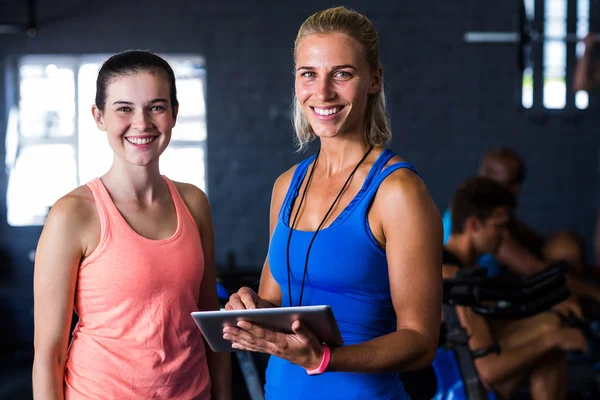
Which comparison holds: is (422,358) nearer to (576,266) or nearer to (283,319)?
(283,319)

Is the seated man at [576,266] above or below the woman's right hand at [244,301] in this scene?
below

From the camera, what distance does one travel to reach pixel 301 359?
115cm

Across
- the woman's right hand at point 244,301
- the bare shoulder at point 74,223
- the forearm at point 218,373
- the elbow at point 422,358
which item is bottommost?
the forearm at point 218,373

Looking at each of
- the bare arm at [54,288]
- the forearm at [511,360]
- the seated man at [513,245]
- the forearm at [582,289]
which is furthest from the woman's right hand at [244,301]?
the forearm at [582,289]

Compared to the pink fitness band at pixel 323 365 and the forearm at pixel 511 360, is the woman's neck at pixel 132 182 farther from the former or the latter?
the forearm at pixel 511 360

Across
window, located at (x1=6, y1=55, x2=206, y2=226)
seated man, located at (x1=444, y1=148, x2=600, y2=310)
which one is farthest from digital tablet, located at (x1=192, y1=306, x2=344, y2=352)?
window, located at (x1=6, y1=55, x2=206, y2=226)

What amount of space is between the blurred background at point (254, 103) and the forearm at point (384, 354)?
462 centimetres

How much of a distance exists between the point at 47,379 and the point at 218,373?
14.3 inches

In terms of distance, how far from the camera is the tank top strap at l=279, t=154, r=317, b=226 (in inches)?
57.3

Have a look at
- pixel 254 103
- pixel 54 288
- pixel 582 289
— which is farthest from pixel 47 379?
pixel 254 103

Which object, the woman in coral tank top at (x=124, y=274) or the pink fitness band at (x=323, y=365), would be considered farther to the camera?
the woman in coral tank top at (x=124, y=274)

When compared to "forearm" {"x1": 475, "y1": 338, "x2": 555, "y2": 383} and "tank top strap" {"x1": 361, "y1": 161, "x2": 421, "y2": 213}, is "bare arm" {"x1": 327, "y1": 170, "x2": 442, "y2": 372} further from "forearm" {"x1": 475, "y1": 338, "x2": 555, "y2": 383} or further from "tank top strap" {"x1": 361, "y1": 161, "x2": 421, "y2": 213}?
"forearm" {"x1": 475, "y1": 338, "x2": 555, "y2": 383}

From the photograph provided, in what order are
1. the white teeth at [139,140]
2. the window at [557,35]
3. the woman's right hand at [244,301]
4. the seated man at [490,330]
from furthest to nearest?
the window at [557,35], the seated man at [490,330], the white teeth at [139,140], the woman's right hand at [244,301]

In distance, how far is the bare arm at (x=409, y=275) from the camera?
3.92ft
